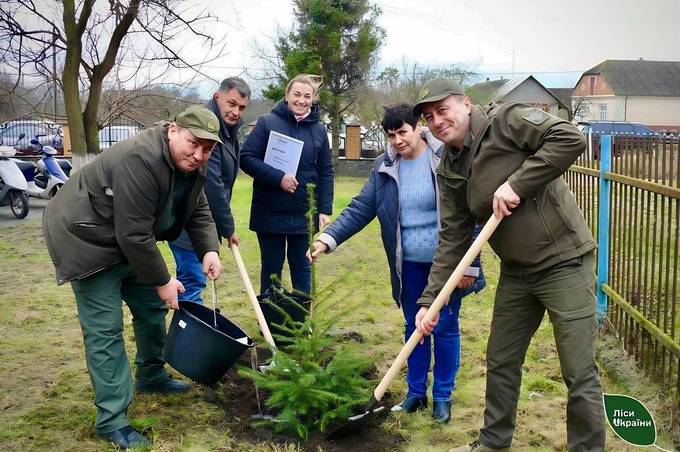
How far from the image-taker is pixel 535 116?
2967 mm

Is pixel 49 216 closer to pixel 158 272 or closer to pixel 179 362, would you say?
pixel 158 272

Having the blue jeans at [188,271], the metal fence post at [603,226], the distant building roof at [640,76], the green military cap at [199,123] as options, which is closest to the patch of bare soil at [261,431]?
→ the blue jeans at [188,271]

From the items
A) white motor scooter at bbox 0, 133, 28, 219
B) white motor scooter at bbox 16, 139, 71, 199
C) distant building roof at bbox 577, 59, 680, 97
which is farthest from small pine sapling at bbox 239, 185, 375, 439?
distant building roof at bbox 577, 59, 680, 97

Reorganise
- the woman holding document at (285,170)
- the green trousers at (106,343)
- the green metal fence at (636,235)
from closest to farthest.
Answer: the green trousers at (106,343)
the green metal fence at (636,235)
the woman holding document at (285,170)

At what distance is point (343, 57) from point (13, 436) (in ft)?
68.8

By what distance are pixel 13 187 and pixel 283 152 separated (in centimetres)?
871

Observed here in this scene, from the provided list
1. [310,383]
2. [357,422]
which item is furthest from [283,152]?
[357,422]

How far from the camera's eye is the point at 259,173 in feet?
16.3

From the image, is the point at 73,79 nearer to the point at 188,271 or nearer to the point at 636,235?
the point at 188,271

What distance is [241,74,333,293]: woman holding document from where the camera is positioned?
494 cm

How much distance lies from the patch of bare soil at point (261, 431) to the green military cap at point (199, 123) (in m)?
1.56

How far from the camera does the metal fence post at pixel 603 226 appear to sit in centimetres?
503

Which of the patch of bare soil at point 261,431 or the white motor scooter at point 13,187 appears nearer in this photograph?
the patch of bare soil at point 261,431

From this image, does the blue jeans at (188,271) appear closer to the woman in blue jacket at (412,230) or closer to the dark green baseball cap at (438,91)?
the woman in blue jacket at (412,230)
